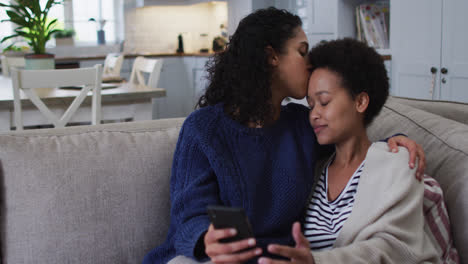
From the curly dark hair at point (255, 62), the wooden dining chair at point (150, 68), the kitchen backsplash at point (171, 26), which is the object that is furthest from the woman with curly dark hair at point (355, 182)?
the kitchen backsplash at point (171, 26)

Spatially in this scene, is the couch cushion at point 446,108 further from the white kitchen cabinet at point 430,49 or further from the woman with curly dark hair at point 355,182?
the white kitchen cabinet at point 430,49

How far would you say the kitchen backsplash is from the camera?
6.97m

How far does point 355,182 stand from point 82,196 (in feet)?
2.31

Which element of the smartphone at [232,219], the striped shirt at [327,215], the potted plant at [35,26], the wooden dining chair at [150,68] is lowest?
the striped shirt at [327,215]

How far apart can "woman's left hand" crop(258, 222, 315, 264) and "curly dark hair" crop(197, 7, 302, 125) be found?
0.40 meters

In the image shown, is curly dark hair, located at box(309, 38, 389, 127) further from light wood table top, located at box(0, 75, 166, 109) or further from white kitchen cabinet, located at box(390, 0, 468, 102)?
white kitchen cabinet, located at box(390, 0, 468, 102)

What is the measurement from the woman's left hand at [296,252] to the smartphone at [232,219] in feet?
0.19

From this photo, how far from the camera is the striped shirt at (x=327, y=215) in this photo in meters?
1.11

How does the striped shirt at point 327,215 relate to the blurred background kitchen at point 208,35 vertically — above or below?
below

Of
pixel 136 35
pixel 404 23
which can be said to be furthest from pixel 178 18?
pixel 404 23

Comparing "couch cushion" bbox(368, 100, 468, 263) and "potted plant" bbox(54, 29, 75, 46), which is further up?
"potted plant" bbox(54, 29, 75, 46)

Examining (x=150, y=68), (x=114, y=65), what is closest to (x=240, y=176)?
(x=150, y=68)

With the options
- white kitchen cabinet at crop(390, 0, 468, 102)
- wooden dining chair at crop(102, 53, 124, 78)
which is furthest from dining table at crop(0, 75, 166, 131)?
white kitchen cabinet at crop(390, 0, 468, 102)

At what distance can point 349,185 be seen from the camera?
3.69ft
